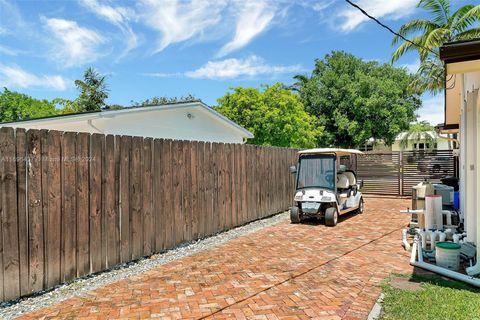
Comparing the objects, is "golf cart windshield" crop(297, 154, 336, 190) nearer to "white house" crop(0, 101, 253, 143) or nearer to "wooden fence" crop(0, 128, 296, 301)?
"wooden fence" crop(0, 128, 296, 301)

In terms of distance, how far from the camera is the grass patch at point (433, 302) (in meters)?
3.39

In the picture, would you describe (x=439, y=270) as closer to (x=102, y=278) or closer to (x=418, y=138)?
(x=102, y=278)

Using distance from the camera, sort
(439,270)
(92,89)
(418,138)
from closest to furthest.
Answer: (439,270)
(92,89)
(418,138)

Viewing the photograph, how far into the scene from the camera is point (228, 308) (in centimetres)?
370

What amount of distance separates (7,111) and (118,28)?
31.2 m

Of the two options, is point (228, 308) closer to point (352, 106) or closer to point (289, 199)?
point (289, 199)

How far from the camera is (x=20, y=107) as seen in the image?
115 ft

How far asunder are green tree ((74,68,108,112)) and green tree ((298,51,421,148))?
1904 cm

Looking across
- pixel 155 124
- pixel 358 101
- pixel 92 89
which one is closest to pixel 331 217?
pixel 155 124

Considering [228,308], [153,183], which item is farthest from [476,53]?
[153,183]

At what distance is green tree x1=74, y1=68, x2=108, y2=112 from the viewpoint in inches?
1234

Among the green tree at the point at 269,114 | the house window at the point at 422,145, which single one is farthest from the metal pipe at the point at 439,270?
the house window at the point at 422,145

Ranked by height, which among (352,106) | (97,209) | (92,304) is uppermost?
(352,106)

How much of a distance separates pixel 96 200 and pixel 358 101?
75.8 ft
